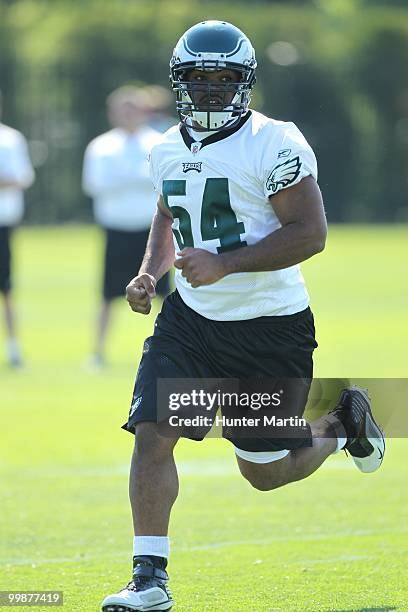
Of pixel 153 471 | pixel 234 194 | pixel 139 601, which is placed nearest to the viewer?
pixel 139 601

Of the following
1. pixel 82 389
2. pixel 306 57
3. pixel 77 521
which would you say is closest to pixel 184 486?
pixel 77 521

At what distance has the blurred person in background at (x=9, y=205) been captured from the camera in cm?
1244

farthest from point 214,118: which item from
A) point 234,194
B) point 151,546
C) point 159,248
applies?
point 151,546

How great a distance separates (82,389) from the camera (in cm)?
1110

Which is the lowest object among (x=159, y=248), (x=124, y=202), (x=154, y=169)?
(x=124, y=202)

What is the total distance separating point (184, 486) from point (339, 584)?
219cm

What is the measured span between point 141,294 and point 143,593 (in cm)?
114

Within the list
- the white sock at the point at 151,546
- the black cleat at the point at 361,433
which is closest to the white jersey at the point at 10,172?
the black cleat at the point at 361,433

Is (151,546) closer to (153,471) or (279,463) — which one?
(153,471)

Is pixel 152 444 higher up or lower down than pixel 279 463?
higher up

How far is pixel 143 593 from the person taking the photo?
4746mm

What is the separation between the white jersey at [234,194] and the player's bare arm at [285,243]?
0.06 m

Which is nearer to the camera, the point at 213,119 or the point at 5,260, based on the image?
the point at 213,119

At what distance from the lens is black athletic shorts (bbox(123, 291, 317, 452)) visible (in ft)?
17.2
